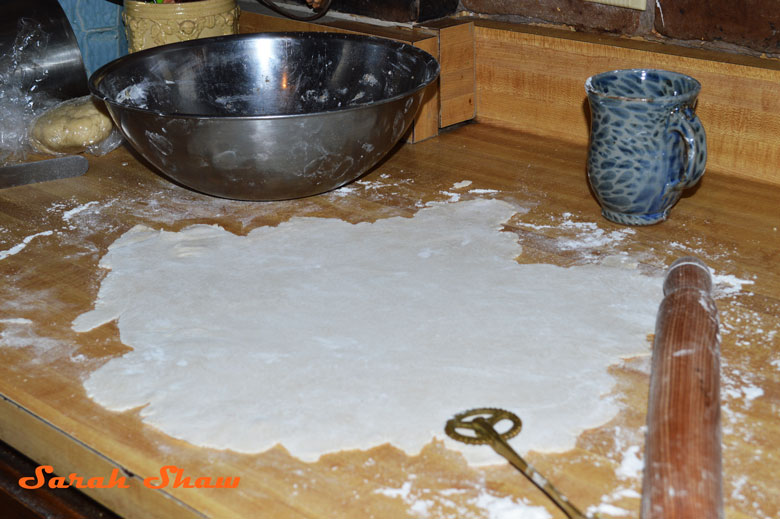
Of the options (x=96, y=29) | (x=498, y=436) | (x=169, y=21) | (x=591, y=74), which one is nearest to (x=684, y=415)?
(x=498, y=436)

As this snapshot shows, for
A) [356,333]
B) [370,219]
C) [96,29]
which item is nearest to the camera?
[356,333]

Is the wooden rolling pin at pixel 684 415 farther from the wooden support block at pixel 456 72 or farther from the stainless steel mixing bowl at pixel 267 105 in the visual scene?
the wooden support block at pixel 456 72

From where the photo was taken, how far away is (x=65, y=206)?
42.5 inches

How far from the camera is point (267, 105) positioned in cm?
122

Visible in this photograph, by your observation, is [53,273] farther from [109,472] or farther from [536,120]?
[536,120]

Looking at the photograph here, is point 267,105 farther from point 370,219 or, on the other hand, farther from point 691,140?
point 691,140

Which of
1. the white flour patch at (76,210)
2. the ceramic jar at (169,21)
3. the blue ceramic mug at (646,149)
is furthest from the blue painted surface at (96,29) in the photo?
the blue ceramic mug at (646,149)

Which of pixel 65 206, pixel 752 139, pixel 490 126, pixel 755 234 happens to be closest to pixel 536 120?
pixel 490 126

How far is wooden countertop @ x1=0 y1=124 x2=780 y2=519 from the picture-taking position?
0.55 metres

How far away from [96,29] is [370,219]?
81 centimetres

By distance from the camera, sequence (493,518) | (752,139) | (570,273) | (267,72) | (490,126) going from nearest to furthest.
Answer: (493,518), (570,273), (752,139), (267,72), (490,126)

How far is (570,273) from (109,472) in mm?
499

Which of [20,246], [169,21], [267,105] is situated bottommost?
[20,246]

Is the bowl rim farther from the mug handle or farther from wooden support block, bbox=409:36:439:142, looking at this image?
the mug handle
